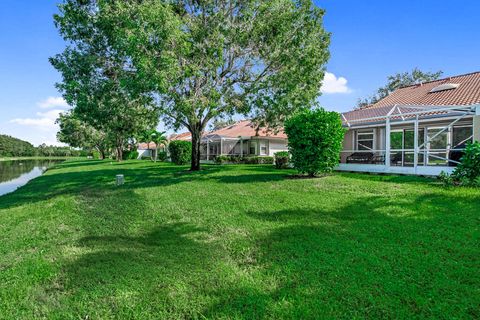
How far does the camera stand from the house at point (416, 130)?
548 inches

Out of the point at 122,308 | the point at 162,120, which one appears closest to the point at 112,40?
the point at 162,120

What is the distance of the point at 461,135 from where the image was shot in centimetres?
1577

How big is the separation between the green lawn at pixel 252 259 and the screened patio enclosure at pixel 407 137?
6121 millimetres

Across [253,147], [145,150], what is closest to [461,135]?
[253,147]

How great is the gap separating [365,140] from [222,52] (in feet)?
36.7

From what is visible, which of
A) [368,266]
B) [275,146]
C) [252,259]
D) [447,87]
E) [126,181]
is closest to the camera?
[368,266]

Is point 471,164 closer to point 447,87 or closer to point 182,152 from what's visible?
point 447,87

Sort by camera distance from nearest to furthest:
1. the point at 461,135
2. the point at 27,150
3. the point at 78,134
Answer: the point at 461,135
the point at 78,134
the point at 27,150

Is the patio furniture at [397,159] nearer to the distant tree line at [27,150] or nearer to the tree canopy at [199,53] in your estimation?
the tree canopy at [199,53]

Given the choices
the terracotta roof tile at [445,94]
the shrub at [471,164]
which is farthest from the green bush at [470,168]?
the terracotta roof tile at [445,94]

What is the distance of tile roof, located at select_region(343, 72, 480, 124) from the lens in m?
14.6

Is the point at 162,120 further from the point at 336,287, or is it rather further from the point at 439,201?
the point at 336,287

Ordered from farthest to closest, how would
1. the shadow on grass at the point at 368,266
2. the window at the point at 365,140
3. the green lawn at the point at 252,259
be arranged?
the window at the point at 365,140 → the green lawn at the point at 252,259 → the shadow on grass at the point at 368,266

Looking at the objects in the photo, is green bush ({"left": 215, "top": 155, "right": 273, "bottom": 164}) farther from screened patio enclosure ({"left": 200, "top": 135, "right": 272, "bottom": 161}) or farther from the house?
the house
